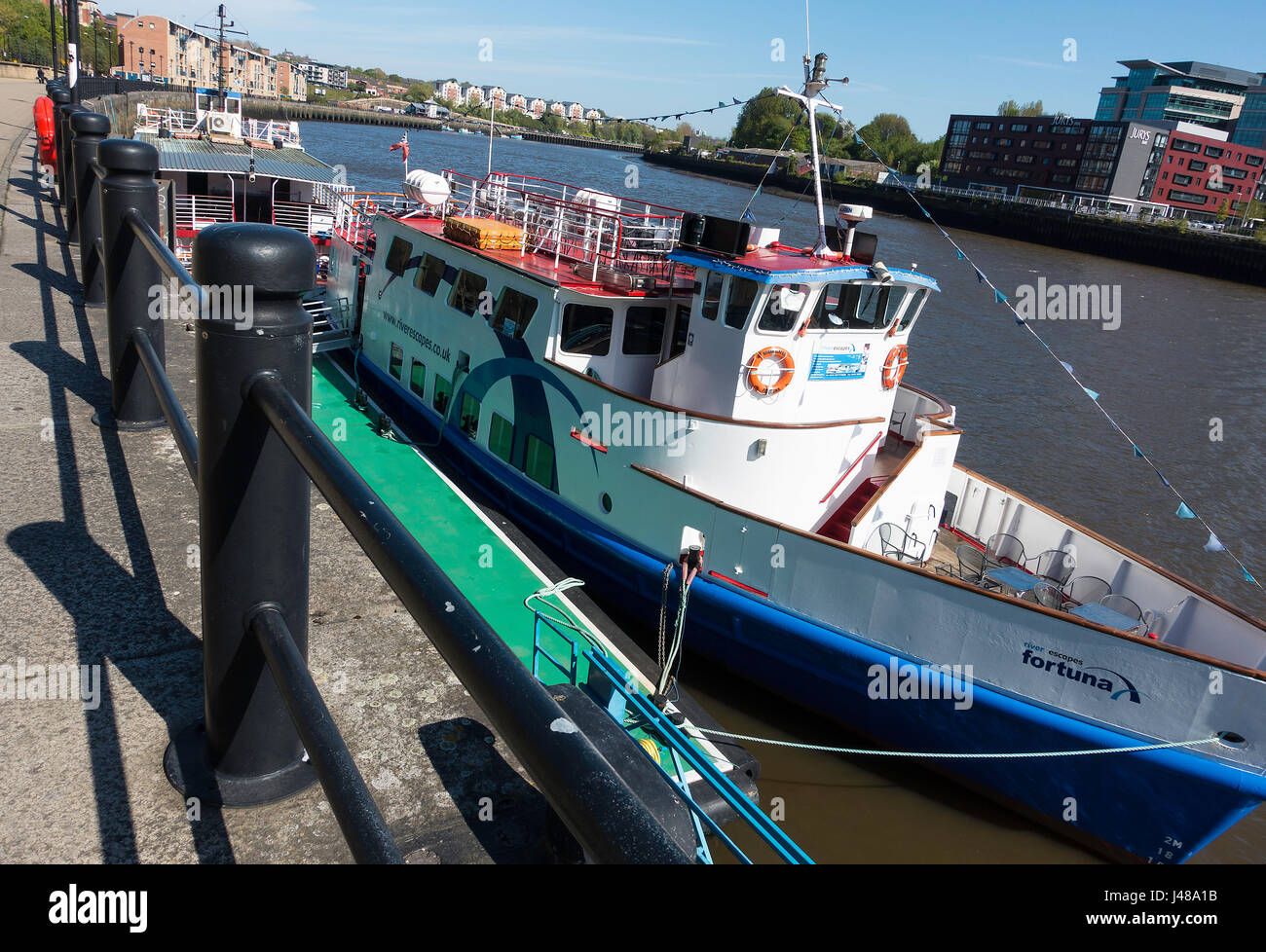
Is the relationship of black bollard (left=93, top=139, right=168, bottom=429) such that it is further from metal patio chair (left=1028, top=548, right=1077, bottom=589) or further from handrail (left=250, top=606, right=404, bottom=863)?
metal patio chair (left=1028, top=548, right=1077, bottom=589)

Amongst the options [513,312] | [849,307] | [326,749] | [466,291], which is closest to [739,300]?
[849,307]

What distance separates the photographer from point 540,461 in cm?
1195

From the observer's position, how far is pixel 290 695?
1.60m

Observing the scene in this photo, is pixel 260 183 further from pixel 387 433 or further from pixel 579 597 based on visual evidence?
pixel 579 597

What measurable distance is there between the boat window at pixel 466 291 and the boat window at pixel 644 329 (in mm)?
2331

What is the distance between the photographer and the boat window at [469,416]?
42.5 ft

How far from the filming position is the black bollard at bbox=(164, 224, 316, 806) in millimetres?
1682

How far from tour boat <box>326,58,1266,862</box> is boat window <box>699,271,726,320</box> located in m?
→ 0.03

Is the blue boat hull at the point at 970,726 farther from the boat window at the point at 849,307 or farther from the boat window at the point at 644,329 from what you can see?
the boat window at the point at 849,307

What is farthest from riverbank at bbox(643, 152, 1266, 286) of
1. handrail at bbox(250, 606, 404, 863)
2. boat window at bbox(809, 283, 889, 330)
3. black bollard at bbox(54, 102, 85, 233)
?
handrail at bbox(250, 606, 404, 863)

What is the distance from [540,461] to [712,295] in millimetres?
3291

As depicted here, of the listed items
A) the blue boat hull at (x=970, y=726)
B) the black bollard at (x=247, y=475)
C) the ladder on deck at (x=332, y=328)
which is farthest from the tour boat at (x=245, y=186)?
the black bollard at (x=247, y=475)

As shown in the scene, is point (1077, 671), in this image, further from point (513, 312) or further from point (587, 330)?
point (513, 312)
